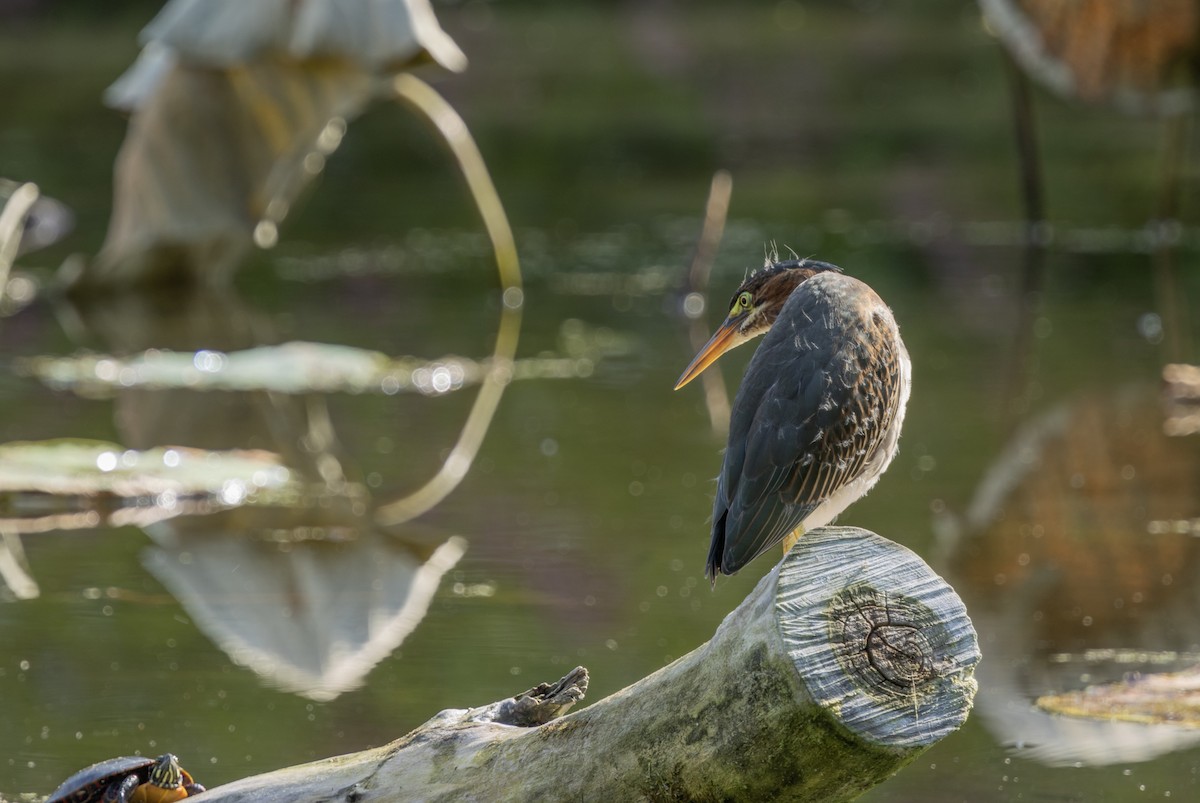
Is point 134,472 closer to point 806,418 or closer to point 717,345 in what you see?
point 717,345

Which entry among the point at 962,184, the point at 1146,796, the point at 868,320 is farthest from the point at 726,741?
the point at 962,184

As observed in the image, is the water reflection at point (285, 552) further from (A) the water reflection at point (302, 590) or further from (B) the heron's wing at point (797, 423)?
(B) the heron's wing at point (797, 423)

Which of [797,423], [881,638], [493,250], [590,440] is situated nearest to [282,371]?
[590,440]

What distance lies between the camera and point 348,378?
32.1ft

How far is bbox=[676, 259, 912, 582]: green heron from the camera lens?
164 inches

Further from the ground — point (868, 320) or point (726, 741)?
point (868, 320)

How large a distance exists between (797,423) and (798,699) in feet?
2.92

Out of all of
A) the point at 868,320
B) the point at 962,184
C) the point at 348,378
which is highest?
the point at 868,320

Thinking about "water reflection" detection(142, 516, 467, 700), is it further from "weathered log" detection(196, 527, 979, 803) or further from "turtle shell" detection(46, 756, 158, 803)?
"weathered log" detection(196, 527, 979, 803)

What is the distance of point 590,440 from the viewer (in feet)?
28.9

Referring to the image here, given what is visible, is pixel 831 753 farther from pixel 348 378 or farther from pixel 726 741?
pixel 348 378

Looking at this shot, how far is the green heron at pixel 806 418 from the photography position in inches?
164

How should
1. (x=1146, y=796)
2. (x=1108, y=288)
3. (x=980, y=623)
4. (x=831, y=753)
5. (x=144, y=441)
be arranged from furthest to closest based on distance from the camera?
1. (x=1108, y=288)
2. (x=144, y=441)
3. (x=980, y=623)
4. (x=1146, y=796)
5. (x=831, y=753)

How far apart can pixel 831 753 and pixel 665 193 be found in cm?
1435
